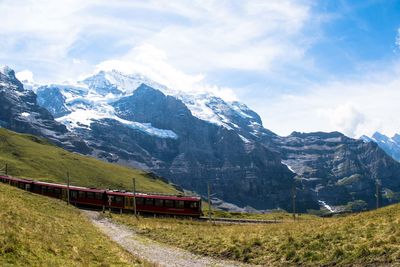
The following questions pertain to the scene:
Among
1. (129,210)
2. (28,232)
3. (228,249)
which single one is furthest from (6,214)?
(129,210)

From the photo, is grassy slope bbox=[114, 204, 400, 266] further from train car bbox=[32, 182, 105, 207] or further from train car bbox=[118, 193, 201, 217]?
train car bbox=[32, 182, 105, 207]

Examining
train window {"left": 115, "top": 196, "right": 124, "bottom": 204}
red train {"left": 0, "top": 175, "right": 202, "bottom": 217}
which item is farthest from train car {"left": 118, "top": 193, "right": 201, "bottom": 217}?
train window {"left": 115, "top": 196, "right": 124, "bottom": 204}

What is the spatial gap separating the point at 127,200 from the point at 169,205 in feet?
30.8

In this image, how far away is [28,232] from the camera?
25.7m

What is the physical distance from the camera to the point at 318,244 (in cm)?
3173

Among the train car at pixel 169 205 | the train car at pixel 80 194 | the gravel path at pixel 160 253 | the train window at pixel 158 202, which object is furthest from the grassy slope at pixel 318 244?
the train car at pixel 80 194

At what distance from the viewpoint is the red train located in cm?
9000

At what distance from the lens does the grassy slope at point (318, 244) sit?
27547mm

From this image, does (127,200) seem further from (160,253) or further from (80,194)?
(160,253)

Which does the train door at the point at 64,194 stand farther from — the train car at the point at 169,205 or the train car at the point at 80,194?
the train car at the point at 169,205

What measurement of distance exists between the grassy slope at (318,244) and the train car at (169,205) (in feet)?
153

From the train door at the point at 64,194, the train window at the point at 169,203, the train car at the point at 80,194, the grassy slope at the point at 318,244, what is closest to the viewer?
the grassy slope at the point at 318,244

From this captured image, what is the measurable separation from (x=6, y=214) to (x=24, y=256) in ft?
39.7

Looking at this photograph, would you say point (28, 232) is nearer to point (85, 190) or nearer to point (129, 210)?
point (129, 210)
